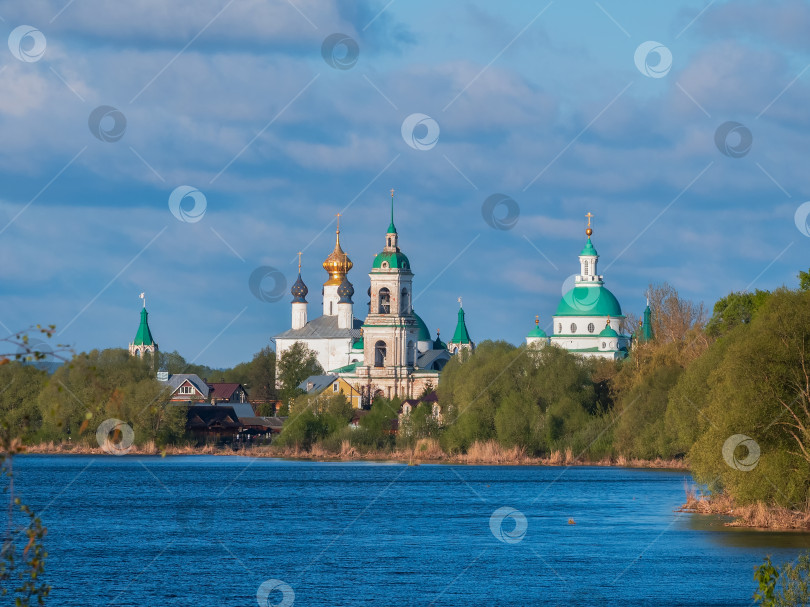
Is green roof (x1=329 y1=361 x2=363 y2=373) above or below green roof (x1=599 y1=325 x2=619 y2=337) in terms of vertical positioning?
above

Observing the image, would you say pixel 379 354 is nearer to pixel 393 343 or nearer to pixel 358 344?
pixel 393 343

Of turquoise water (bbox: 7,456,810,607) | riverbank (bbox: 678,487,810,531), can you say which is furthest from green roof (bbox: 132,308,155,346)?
riverbank (bbox: 678,487,810,531)

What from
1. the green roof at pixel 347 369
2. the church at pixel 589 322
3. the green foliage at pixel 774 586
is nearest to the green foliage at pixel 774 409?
the green foliage at pixel 774 586

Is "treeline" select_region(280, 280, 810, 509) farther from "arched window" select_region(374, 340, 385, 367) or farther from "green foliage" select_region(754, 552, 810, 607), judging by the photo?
"arched window" select_region(374, 340, 385, 367)

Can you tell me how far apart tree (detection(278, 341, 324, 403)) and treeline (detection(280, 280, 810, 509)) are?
30.2 meters

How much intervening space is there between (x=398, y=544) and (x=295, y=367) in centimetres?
9416

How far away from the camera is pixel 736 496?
109 ft

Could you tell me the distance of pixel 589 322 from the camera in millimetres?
114125

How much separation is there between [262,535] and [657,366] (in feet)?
114

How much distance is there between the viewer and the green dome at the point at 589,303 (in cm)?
11456

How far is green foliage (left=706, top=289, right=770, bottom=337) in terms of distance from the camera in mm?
55156

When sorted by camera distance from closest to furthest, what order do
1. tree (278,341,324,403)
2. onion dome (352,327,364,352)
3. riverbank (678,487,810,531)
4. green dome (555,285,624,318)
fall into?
riverbank (678,487,810,531)
green dome (555,285,624,318)
tree (278,341,324,403)
onion dome (352,327,364,352)

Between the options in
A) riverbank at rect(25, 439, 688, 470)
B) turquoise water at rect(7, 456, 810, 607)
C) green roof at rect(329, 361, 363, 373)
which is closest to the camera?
turquoise water at rect(7, 456, 810, 607)

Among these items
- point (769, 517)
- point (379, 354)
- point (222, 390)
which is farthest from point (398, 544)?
point (222, 390)
